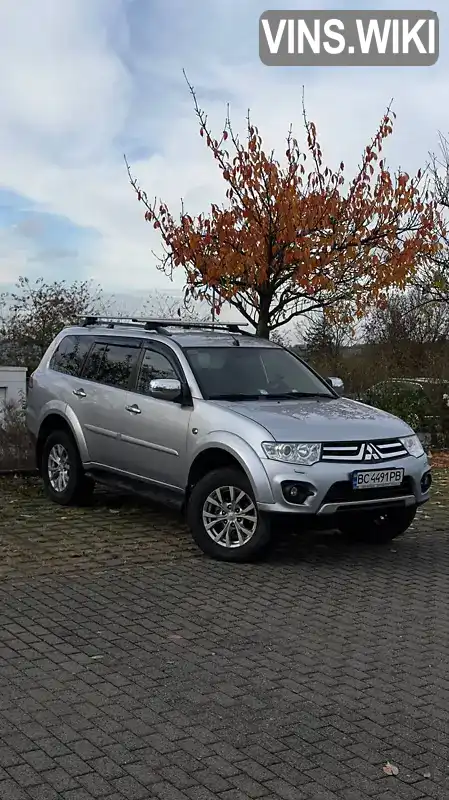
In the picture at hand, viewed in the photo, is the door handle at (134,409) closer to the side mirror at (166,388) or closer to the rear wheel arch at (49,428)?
the side mirror at (166,388)

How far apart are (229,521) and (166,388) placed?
1.32m

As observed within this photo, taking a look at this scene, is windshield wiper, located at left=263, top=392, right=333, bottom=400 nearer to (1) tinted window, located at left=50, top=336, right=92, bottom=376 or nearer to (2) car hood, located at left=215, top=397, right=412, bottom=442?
(2) car hood, located at left=215, top=397, right=412, bottom=442

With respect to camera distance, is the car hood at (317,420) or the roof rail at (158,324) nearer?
the car hood at (317,420)

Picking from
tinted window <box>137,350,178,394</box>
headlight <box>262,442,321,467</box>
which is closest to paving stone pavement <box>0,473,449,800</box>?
headlight <box>262,442,321,467</box>

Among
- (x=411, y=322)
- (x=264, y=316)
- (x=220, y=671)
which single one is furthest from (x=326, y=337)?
(x=220, y=671)

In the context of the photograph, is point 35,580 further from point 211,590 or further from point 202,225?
point 202,225

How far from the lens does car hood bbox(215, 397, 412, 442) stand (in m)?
7.27

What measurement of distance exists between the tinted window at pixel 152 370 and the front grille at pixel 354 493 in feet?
6.67

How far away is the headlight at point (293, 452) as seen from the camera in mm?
7137

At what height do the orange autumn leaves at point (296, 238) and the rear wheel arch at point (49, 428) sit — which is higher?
the orange autumn leaves at point (296, 238)

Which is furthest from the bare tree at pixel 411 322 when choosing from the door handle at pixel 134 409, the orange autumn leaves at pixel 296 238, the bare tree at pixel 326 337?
the door handle at pixel 134 409

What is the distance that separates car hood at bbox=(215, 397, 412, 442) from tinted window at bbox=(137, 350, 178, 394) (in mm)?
787

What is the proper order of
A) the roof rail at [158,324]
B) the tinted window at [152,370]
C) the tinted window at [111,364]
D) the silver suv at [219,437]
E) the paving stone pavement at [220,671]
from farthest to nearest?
the roof rail at [158,324], the tinted window at [111,364], the tinted window at [152,370], the silver suv at [219,437], the paving stone pavement at [220,671]

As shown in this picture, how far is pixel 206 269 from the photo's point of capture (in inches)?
499
